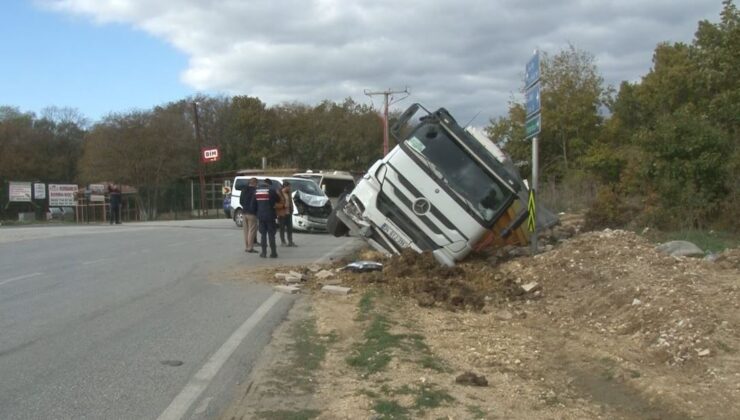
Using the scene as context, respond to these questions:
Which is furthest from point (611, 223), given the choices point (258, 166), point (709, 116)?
point (258, 166)

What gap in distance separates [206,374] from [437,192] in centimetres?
668

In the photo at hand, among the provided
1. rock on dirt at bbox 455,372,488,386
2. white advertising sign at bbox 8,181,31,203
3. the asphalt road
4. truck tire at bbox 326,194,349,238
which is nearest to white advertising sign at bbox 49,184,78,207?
white advertising sign at bbox 8,181,31,203

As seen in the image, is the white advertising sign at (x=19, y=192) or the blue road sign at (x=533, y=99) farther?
the white advertising sign at (x=19, y=192)

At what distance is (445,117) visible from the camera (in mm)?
12570

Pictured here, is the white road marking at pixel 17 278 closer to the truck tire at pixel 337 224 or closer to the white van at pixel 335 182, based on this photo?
the truck tire at pixel 337 224

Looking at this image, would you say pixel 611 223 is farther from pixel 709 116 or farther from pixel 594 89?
pixel 594 89

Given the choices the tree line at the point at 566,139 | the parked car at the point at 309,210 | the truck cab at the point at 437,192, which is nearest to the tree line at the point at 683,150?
the tree line at the point at 566,139

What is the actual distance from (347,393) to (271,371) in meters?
0.97

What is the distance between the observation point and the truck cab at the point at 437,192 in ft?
39.2

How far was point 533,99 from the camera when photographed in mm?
13188

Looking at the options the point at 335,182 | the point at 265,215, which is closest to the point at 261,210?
the point at 265,215

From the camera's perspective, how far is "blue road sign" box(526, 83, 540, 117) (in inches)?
511

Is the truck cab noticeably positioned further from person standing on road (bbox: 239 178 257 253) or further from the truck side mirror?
person standing on road (bbox: 239 178 257 253)

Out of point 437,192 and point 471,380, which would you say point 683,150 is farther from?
point 471,380
